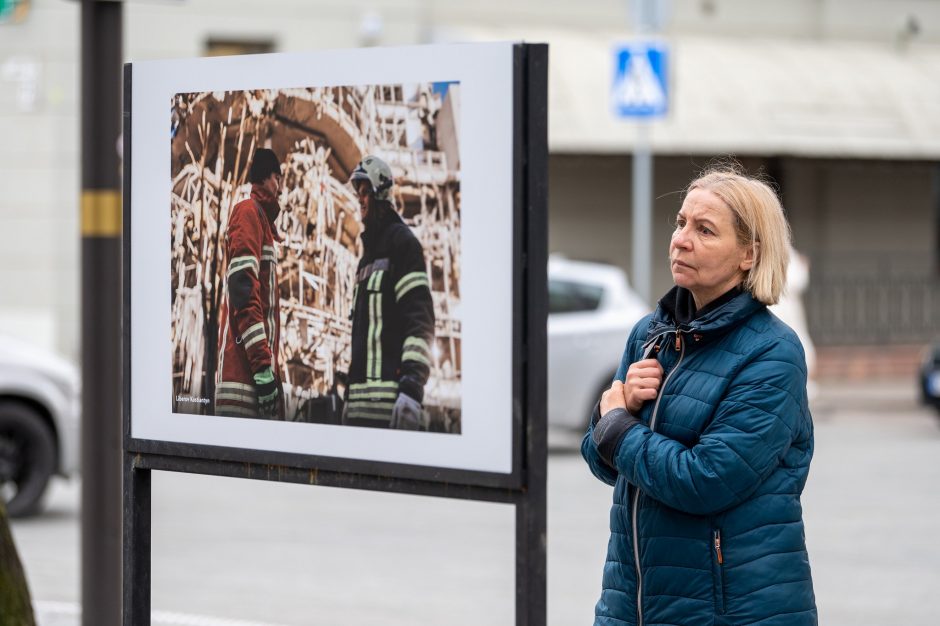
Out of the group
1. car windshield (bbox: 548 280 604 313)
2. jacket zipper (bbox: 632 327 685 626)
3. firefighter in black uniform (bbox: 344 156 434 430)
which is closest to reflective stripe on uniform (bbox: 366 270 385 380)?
firefighter in black uniform (bbox: 344 156 434 430)

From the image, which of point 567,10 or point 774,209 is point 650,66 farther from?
point 774,209

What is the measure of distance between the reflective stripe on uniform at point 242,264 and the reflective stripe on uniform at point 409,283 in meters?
0.44

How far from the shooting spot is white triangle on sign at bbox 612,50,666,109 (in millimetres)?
15508

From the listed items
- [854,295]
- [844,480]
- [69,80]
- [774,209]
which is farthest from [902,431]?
[774,209]

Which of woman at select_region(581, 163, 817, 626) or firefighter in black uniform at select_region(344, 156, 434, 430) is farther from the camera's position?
firefighter in black uniform at select_region(344, 156, 434, 430)

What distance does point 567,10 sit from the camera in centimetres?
2166

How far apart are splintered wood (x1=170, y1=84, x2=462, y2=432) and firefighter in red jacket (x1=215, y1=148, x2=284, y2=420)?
28 millimetres

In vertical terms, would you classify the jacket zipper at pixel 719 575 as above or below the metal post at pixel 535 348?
below

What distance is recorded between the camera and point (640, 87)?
51.0 ft

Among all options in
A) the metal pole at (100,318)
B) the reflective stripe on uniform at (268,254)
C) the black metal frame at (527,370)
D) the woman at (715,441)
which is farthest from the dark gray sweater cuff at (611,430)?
the metal pole at (100,318)

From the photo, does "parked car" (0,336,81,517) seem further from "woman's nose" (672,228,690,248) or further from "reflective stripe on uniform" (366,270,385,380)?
"woman's nose" (672,228,690,248)

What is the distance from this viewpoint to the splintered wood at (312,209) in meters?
3.31

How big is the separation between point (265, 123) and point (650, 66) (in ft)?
40.2

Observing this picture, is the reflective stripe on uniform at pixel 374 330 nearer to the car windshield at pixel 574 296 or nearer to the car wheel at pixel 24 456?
the car wheel at pixel 24 456
